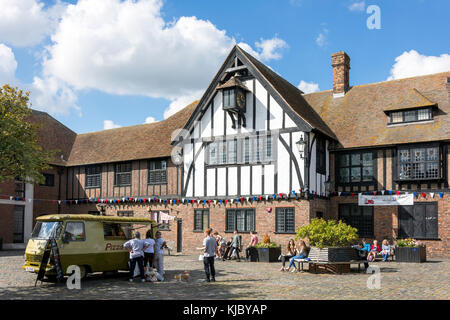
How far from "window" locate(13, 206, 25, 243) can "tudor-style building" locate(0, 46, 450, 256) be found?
26.1 feet

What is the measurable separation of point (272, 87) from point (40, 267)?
14542mm

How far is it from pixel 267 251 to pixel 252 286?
26.5 feet

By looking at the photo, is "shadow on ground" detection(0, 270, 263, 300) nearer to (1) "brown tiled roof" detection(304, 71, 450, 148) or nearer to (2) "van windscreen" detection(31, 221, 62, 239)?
(2) "van windscreen" detection(31, 221, 62, 239)

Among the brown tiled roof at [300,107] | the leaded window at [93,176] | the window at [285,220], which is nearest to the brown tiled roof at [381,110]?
the brown tiled roof at [300,107]

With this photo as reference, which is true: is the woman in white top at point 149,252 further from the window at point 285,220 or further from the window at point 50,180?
the window at point 50,180

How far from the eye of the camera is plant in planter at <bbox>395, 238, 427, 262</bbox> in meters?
19.9

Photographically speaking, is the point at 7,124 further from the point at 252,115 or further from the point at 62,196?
the point at 62,196

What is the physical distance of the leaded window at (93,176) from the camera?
3173 centimetres

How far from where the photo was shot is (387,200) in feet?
76.1

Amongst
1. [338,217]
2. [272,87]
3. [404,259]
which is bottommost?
[404,259]

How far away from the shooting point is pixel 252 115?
24.7 meters

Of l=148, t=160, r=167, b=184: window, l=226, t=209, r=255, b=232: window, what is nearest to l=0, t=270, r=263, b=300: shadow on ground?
l=226, t=209, r=255, b=232: window
